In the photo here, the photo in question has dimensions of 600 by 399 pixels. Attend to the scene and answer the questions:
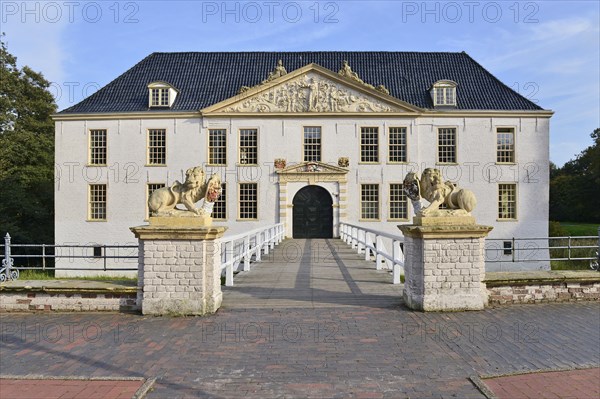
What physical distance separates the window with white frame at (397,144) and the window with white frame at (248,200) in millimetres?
8523

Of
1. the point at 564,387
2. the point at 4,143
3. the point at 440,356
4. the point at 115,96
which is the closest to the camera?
the point at 564,387

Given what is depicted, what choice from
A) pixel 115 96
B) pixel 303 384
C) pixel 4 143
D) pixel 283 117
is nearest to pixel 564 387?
pixel 303 384

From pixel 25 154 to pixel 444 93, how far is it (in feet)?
100

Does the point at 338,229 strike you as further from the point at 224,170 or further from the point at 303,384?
the point at 303,384

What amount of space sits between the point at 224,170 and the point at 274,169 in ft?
10.1

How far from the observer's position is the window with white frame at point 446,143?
94.9 feet

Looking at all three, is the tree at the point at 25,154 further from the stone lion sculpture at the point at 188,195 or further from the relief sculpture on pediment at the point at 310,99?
the stone lion sculpture at the point at 188,195

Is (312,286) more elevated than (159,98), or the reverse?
(159,98)

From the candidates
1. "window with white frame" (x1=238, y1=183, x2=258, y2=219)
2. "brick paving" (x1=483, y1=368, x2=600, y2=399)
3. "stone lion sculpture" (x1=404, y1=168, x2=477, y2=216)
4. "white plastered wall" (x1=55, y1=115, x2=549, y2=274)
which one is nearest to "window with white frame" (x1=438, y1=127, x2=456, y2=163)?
"white plastered wall" (x1=55, y1=115, x2=549, y2=274)

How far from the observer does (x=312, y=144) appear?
28766 millimetres

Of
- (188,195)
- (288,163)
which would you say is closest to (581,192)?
(288,163)

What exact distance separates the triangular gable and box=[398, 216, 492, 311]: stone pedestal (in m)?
21.6

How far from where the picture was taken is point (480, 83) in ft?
99.7

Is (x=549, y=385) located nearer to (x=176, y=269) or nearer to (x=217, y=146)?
(x=176, y=269)
